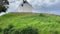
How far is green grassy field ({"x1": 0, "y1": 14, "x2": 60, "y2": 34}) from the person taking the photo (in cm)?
560

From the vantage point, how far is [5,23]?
648 centimetres

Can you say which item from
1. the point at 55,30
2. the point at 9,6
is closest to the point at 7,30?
the point at 55,30

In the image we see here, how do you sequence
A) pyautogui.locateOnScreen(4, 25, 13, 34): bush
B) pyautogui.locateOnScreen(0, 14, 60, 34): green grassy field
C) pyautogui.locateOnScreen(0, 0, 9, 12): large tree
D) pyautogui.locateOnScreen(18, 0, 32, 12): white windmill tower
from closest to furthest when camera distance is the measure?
pyautogui.locateOnScreen(0, 14, 60, 34): green grassy field, pyautogui.locateOnScreen(4, 25, 13, 34): bush, pyautogui.locateOnScreen(0, 0, 9, 12): large tree, pyautogui.locateOnScreen(18, 0, 32, 12): white windmill tower

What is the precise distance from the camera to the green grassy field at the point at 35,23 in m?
5.60

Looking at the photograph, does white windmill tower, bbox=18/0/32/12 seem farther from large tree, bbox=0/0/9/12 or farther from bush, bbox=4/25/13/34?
bush, bbox=4/25/13/34

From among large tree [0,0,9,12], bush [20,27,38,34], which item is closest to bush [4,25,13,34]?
bush [20,27,38,34]

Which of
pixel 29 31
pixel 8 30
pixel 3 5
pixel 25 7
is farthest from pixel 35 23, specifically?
pixel 25 7

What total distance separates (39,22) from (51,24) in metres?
0.39

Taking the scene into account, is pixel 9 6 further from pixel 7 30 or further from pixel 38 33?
pixel 38 33

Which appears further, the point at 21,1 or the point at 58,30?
the point at 21,1

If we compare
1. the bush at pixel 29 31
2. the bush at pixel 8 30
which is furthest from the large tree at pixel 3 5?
the bush at pixel 29 31

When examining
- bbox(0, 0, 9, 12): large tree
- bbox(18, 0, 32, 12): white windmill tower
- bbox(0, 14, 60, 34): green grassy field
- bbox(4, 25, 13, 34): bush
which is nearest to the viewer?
bbox(0, 14, 60, 34): green grassy field

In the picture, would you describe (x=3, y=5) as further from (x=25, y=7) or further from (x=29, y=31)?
(x=29, y=31)

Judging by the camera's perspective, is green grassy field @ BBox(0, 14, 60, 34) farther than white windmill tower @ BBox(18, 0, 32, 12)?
No
